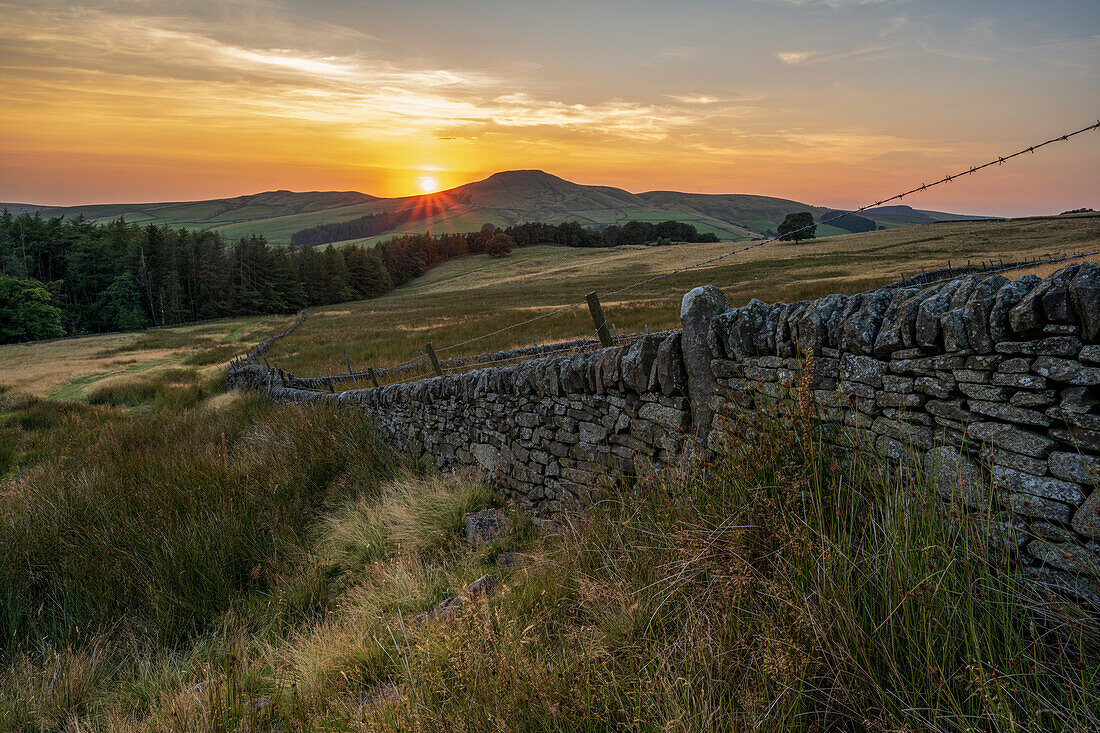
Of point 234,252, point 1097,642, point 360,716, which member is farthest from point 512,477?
point 234,252

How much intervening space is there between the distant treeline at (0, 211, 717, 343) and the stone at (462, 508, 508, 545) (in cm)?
6226

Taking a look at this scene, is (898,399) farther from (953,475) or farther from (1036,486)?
(1036,486)

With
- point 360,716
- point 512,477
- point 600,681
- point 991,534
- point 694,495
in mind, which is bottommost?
point 512,477

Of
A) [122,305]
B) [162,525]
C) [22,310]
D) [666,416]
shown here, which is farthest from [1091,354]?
[122,305]

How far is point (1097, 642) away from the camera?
1816 millimetres

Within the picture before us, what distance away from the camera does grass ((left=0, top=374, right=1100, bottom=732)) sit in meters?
1.85

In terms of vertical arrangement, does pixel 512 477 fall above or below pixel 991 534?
below

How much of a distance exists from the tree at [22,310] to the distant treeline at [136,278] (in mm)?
89

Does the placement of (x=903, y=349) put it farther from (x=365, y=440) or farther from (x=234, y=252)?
(x=234, y=252)

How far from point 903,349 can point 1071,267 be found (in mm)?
641

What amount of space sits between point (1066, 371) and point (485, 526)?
14.4 feet

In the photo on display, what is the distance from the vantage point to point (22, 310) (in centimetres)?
4684

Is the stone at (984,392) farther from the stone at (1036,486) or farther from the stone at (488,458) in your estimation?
the stone at (488,458)

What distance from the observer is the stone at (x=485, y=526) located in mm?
4945
